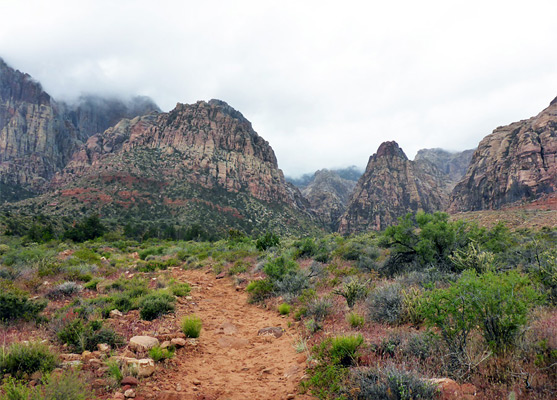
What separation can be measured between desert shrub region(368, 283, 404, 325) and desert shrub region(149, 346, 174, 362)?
432 centimetres

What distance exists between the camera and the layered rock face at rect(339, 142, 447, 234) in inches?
5167

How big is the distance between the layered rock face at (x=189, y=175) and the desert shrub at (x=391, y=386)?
65.6m

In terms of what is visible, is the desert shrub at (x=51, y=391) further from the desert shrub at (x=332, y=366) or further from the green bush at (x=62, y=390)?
the desert shrub at (x=332, y=366)

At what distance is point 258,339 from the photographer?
6430 millimetres

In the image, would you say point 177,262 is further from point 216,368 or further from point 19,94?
point 19,94

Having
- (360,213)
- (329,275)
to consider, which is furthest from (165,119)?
(329,275)

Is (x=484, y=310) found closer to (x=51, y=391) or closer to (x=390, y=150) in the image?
(x=51, y=391)

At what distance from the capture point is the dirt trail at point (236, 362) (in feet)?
13.6

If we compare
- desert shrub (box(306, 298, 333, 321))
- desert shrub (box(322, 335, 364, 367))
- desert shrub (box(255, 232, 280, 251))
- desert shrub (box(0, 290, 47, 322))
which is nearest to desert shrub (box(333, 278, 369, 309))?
desert shrub (box(306, 298, 333, 321))

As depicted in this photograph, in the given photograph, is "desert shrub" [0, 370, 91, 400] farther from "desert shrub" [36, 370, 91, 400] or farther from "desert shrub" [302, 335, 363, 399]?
"desert shrub" [302, 335, 363, 399]

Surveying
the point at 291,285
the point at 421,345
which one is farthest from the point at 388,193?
the point at 421,345

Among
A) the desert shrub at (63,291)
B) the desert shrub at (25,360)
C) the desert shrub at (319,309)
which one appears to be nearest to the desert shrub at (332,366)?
the desert shrub at (319,309)

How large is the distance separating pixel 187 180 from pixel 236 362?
83.2m

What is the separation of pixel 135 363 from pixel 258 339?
9.31ft
